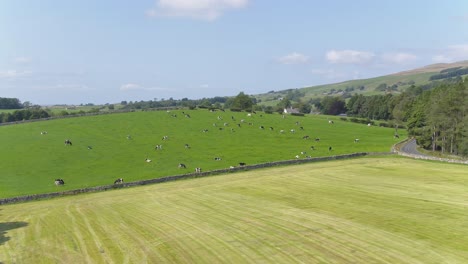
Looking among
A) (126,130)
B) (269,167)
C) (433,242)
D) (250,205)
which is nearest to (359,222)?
(433,242)

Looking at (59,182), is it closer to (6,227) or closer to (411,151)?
(6,227)

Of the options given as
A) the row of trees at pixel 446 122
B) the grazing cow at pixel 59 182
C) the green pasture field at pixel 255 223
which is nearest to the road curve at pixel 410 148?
the row of trees at pixel 446 122

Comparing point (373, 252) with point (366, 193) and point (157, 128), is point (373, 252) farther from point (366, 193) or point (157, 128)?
point (157, 128)

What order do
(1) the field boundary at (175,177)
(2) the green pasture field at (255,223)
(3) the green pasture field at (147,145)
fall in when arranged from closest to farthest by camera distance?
(2) the green pasture field at (255,223) < (1) the field boundary at (175,177) < (3) the green pasture field at (147,145)

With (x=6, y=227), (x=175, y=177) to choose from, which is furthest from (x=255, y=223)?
(x=175, y=177)

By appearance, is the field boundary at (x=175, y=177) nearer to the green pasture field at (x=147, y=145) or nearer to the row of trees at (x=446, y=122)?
the green pasture field at (x=147, y=145)

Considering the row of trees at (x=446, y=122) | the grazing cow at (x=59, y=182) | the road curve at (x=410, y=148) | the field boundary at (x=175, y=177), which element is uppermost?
the row of trees at (x=446, y=122)

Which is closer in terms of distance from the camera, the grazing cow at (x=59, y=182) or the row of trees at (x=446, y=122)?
the grazing cow at (x=59, y=182)
